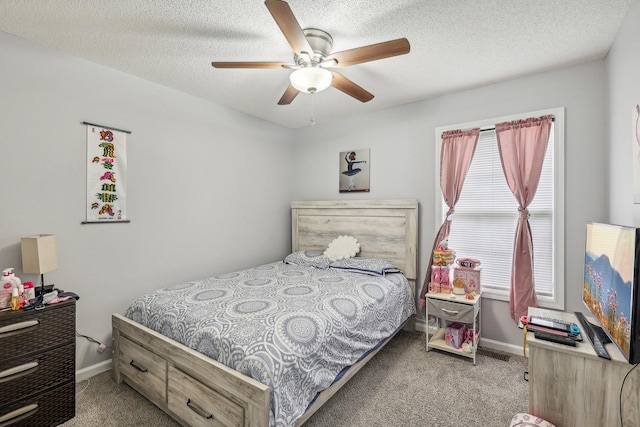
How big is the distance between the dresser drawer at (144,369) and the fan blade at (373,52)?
2.23 meters

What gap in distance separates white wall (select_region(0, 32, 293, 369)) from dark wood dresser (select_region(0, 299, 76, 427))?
1.63 ft

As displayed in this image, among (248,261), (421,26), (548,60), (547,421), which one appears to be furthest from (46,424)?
(548,60)

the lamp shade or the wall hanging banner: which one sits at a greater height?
the wall hanging banner

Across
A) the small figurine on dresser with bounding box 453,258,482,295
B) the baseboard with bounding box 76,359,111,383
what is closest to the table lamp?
the baseboard with bounding box 76,359,111,383

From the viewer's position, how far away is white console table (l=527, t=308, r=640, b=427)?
139 centimetres

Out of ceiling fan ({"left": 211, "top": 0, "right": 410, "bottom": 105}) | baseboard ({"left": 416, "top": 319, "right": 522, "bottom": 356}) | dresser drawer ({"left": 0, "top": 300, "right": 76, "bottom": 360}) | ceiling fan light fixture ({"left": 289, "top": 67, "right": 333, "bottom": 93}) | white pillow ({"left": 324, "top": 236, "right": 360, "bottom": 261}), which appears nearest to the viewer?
ceiling fan ({"left": 211, "top": 0, "right": 410, "bottom": 105})

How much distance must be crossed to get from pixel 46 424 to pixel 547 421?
9.63 feet

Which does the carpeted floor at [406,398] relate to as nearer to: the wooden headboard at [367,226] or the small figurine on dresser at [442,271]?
the small figurine on dresser at [442,271]

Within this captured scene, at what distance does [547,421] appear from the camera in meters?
1.59

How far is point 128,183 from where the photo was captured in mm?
2662

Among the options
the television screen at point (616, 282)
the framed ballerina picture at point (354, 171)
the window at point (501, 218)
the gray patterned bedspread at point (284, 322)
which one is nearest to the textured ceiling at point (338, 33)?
the window at point (501, 218)

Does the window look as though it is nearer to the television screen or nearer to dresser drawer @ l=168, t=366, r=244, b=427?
the television screen

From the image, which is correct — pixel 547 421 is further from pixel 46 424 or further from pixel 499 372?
pixel 46 424

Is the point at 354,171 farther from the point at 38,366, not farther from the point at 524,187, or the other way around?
the point at 38,366
